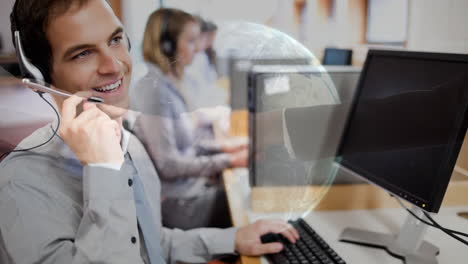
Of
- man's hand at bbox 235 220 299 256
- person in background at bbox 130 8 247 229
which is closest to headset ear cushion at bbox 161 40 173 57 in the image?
person in background at bbox 130 8 247 229

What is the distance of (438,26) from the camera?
100 centimetres

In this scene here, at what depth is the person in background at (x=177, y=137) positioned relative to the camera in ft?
2.27

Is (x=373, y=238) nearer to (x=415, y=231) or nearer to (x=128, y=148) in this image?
(x=415, y=231)

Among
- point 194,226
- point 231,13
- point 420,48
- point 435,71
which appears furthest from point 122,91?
point 420,48

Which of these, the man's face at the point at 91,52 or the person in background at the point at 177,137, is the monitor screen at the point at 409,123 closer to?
the person in background at the point at 177,137

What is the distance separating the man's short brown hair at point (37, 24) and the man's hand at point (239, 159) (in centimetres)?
67

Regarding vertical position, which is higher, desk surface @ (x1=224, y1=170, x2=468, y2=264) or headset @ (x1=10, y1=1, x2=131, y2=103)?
headset @ (x1=10, y1=1, x2=131, y2=103)

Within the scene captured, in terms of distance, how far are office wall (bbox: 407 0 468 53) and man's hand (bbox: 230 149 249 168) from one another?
21.3 inches

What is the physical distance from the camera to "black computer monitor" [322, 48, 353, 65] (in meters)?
1.07

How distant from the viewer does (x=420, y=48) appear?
103 cm

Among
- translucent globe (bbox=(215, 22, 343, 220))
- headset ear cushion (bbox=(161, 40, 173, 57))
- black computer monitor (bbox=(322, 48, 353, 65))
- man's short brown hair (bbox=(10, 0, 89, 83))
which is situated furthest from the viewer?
black computer monitor (bbox=(322, 48, 353, 65))

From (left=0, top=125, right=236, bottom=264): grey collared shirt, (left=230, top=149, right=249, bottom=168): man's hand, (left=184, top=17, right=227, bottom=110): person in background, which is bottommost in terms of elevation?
(left=230, top=149, right=249, bottom=168): man's hand

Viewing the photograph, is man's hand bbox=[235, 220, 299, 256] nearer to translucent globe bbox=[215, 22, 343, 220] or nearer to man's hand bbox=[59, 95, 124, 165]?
translucent globe bbox=[215, 22, 343, 220]

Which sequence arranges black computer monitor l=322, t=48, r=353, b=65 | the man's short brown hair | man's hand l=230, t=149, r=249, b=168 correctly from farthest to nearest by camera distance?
man's hand l=230, t=149, r=249, b=168, black computer monitor l=322, t=48, r=353, b=65, the man's short brown hair
